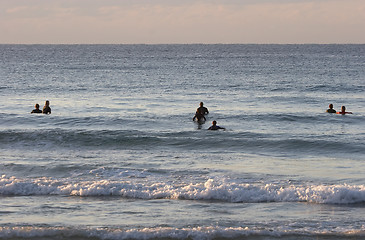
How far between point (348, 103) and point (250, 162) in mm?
20378

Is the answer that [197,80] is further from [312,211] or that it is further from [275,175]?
[312,211]

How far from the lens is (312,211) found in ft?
46.2

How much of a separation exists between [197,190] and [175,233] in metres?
3.63

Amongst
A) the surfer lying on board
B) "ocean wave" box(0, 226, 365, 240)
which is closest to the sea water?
"ocean wave" box(0, 226, 365, 240)

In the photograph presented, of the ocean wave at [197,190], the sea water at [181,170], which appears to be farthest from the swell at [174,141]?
the ocean wave at [197,190]

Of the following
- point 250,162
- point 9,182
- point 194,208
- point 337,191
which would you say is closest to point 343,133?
point 250,162

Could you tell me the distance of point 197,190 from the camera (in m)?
15.8

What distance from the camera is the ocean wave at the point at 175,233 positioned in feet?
39.8

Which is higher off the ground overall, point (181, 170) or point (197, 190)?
point (181, 170)

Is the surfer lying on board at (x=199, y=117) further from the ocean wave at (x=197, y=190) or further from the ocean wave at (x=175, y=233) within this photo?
the ocean wave at (x=175, y=233)

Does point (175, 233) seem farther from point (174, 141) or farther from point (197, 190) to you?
point (174, 141)

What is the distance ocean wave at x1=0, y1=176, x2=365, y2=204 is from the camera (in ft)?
49.5

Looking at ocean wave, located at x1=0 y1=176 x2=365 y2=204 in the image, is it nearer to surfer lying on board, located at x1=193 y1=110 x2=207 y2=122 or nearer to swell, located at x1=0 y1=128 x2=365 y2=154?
swell, located at x1=0 y1=128 x2=365 y2=154

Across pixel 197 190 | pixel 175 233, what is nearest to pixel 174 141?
pixel 197 190
